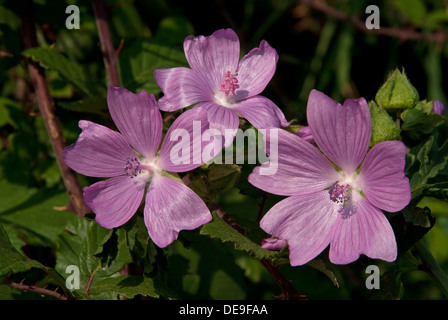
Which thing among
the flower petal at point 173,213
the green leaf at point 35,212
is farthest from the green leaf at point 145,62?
the flower petal at point 173,213

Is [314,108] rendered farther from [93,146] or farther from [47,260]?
[47,260]

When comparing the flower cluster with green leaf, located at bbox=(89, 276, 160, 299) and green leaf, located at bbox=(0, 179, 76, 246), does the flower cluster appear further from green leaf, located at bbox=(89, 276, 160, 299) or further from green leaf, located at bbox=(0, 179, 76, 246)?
green leaf, located at bbox=(0, 179, 76, 246)

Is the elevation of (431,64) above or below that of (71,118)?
above

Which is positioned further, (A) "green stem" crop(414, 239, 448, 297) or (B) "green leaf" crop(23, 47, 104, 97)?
(B) "green leaf" crop(23, 47, 104, 97)

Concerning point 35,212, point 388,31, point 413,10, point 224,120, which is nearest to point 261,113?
point 224,120

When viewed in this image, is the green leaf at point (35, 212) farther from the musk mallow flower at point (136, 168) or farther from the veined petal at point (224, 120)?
the veined petal at point (224, 120)

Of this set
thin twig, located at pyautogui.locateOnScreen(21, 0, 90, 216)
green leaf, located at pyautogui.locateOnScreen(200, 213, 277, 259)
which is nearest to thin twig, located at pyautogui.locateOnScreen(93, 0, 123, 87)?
thin twig, located at pyautogui.locateOnScreen(21, 0, 90, 216)
